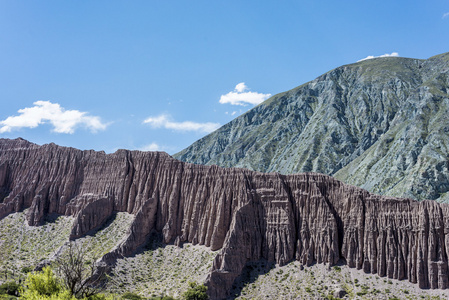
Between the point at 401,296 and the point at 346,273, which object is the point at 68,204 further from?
the point at 401,296

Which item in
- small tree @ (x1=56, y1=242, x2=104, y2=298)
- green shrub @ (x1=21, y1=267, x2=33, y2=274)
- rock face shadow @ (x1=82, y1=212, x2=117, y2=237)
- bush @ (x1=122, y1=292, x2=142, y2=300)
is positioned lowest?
bush @ (x1=122, y1=292, x2=142, y2=300)

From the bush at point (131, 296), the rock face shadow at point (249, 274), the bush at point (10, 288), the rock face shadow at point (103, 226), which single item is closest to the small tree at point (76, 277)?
the rock face shadow at point (103, 226)

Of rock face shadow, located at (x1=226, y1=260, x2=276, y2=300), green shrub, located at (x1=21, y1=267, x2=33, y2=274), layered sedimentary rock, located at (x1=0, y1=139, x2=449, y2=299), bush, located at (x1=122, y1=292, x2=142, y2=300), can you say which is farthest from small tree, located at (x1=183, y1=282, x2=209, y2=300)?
green shrub, located at (x1=21, y1=267, x2=33, y2=274)

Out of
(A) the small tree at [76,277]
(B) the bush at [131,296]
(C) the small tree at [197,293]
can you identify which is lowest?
(B) the bush at [131,296]

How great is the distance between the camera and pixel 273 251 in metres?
101

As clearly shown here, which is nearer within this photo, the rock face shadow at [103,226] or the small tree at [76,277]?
Result: the small tree at [76,277]

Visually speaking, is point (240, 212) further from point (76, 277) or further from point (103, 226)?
point (76, 277)

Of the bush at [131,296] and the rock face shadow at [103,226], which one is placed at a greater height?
the rock face shadow at [103,226]

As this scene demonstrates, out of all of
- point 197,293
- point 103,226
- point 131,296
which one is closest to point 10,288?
point 131,296

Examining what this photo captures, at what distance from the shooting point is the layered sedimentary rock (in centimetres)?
8962

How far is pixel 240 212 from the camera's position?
10450 centimetres

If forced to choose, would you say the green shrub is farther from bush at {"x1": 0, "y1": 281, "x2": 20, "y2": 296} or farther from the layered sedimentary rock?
the layered sedimentary rock

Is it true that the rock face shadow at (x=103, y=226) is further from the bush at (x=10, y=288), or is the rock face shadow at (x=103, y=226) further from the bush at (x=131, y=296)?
the bush at (x=131, y=296)

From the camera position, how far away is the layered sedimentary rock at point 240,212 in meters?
89.6
